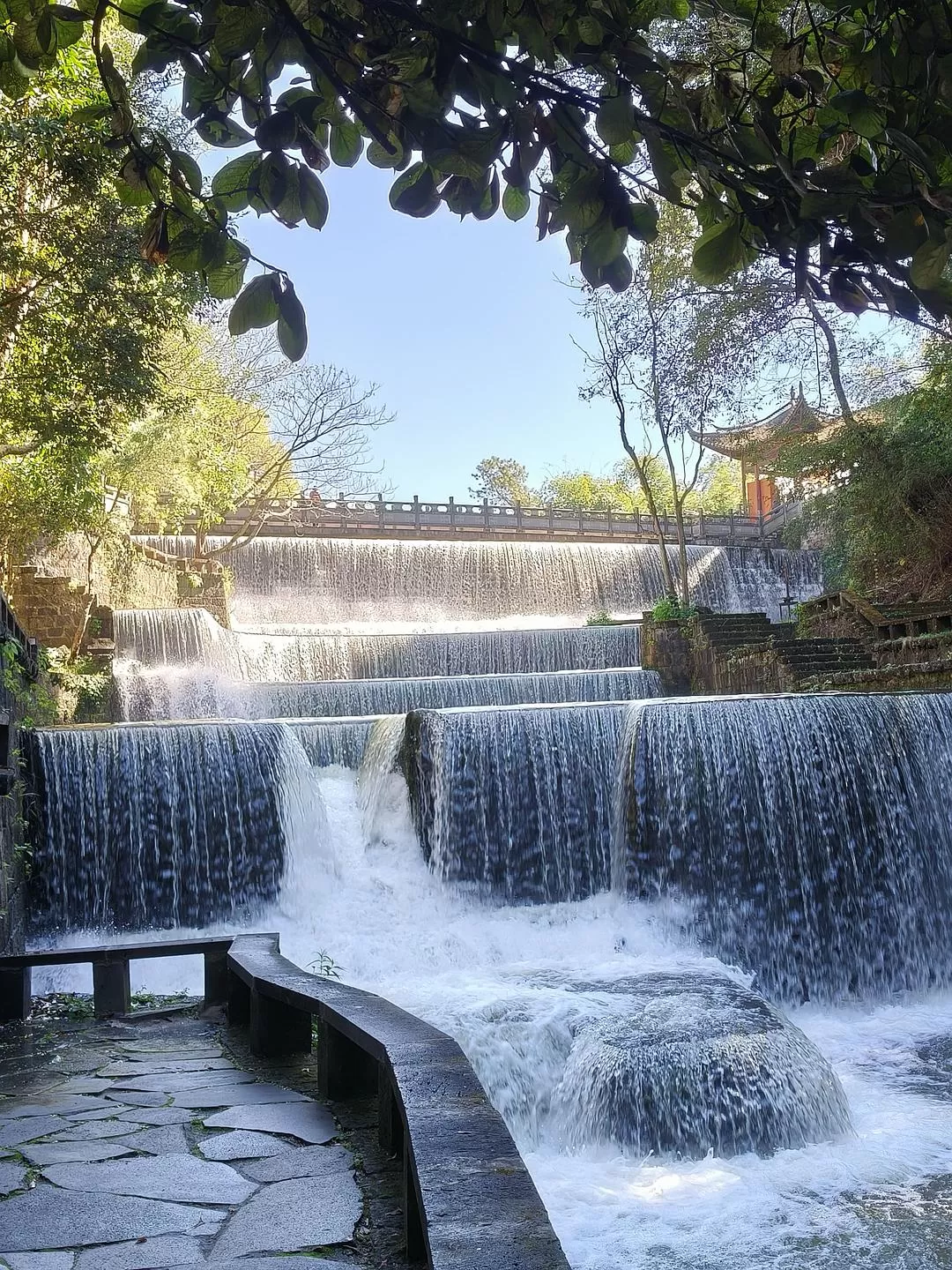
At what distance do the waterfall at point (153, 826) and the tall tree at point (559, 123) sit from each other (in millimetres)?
8409

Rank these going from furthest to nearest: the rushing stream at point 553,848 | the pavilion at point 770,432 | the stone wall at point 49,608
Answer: the pavilion at point 770,432 → the stone wall at point 49,608 → the rushing stream at point 553,848

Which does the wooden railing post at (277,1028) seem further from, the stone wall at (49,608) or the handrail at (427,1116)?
the stone wall at (49,608)

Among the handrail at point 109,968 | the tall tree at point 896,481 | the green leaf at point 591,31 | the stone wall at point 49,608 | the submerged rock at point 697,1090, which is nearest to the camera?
the green leaf at point 591,31

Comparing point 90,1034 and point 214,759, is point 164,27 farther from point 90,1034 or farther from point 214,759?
point 214,759

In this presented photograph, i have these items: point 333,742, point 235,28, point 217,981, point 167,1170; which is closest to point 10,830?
point 333,742

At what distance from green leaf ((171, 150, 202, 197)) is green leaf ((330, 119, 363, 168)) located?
234 mm

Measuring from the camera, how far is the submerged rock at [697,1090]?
18.6 feet

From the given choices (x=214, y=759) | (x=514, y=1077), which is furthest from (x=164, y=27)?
(x=214, y=759)

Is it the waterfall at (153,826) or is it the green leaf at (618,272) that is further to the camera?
the waterfall at (153,826)

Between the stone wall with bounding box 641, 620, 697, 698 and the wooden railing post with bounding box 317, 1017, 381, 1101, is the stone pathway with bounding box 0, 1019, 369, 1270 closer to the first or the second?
the wooden railing post with bounding box 317, 1017, 381, 1101

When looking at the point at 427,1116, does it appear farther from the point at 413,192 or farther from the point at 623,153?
the point at 623,153

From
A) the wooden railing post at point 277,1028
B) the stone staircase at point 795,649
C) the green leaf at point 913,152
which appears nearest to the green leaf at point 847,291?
the green leaf at point 913,152

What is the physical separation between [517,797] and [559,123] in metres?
8.54

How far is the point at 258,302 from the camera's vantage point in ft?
5.70
